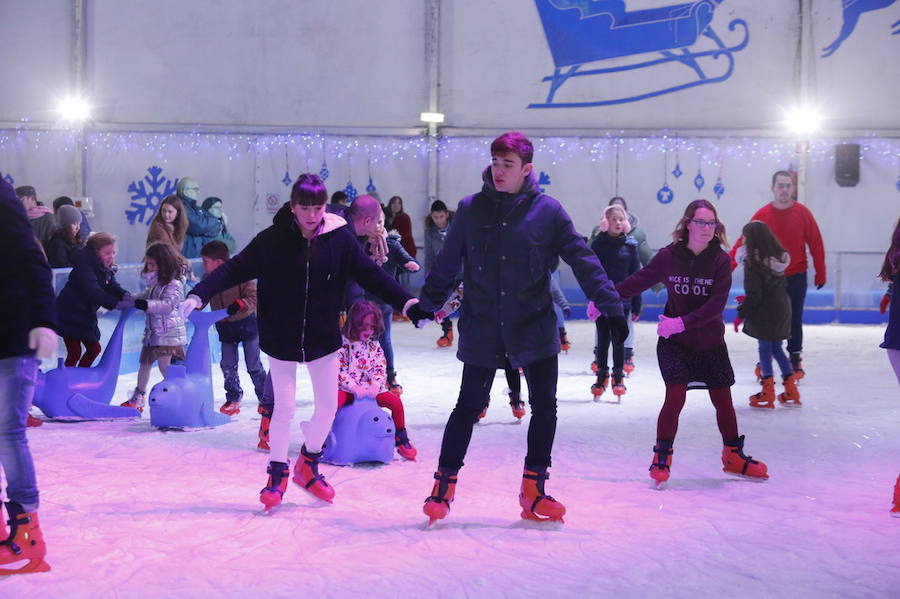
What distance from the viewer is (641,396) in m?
8.00

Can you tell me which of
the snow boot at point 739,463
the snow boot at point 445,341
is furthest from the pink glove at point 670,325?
the snow boot at point 445,341

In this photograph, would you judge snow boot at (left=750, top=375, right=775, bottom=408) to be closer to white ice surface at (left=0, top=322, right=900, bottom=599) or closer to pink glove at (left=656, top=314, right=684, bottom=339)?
white ice surface at (left=0, top=322, right=900, bottom=599)

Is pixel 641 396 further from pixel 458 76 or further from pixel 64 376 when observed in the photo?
pixel 458 76

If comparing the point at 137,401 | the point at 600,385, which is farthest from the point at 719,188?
the point at 137,401

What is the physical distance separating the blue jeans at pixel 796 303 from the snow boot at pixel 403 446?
142 inches

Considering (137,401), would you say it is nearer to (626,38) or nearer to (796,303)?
(796,303)

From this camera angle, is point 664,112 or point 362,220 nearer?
point 362,220

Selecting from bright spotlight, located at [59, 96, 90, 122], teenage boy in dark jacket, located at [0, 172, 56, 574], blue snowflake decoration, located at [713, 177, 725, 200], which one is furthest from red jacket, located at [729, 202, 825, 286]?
bright spotlight, located at [59, 96, 90, 122]

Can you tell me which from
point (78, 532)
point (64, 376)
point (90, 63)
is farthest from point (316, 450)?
point (90, 63)

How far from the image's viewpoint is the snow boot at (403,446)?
5707 millimetres

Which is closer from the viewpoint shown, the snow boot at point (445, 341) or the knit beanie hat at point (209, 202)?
the snow boot at point (445, 341)

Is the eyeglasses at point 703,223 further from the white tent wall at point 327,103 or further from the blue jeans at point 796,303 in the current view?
the white tent wall at point 327,103

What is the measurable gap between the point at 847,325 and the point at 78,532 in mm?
11301

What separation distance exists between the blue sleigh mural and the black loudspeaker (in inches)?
69.7
